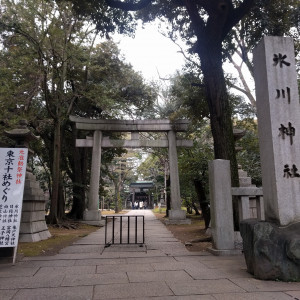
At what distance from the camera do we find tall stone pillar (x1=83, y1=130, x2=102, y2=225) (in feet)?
50.2

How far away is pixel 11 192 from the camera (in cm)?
580

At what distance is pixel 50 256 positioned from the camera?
21.5ft

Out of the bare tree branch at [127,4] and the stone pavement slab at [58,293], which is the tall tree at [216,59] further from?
the stone pavement slab at [58,293]

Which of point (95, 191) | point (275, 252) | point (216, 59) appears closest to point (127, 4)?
point (216, 59)

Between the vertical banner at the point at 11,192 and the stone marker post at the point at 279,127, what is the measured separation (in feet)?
15.5

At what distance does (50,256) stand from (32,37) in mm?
7996

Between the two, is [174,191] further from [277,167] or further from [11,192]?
[277,167]

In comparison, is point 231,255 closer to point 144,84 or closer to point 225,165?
point 225,165

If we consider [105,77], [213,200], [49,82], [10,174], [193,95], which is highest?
[105,77]

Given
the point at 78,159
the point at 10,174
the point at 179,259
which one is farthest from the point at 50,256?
the point at 78,159

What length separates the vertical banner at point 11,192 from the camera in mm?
5531

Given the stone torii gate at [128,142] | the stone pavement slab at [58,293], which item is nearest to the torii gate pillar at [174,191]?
the stone torii gate at [128,142]

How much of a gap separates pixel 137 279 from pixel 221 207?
2.77 meters

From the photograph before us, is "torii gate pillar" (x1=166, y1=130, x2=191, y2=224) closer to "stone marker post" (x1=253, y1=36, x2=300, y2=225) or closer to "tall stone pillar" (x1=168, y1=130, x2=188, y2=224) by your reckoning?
"tall stone pillar" (x1=168, y1=130, x2=188, y2=224)
